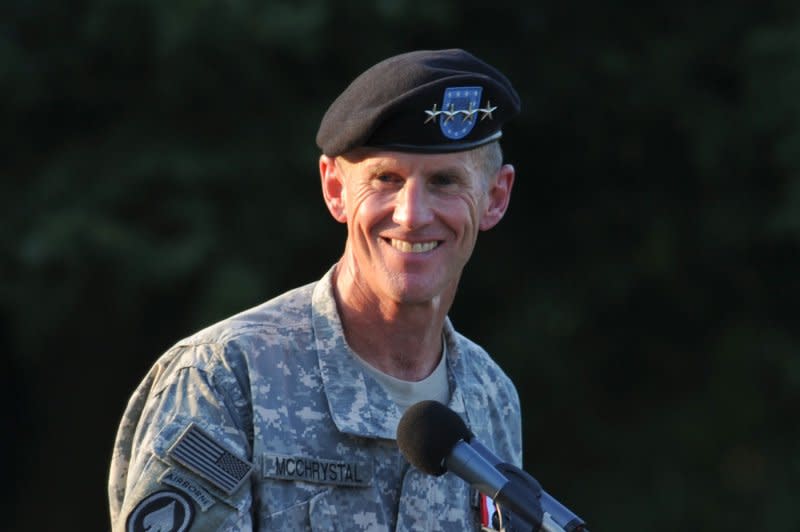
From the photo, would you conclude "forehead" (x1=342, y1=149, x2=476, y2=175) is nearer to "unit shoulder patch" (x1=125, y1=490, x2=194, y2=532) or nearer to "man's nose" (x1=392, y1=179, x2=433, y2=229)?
"man's nose" (x1=392, y1=179, x2=433, y2=229)

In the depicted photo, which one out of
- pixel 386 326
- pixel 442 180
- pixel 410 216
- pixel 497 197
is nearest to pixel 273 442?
pixel 386 326

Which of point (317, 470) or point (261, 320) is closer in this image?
point (317, 470)

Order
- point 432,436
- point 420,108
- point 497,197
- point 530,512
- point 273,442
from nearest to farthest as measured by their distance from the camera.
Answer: point 530,512
point 432,436
point 273,442
point 420,108
point 497,197

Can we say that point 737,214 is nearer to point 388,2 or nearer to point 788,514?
point 788,514

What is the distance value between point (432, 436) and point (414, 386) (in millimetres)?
648

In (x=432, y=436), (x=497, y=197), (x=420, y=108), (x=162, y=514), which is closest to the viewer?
(x=432, y=436)

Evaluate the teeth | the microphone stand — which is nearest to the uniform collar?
the teeth

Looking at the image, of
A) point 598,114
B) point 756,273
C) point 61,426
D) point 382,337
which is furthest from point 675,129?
point 382,337

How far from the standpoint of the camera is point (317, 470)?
294cm

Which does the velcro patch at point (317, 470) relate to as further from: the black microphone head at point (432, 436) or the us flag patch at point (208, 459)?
the black microphone head at point (432, 436)

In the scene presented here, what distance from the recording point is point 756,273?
9812 millimetres

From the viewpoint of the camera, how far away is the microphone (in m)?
2.45

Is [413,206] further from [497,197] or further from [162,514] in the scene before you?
[162,514]

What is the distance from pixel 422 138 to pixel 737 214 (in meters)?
6.79
